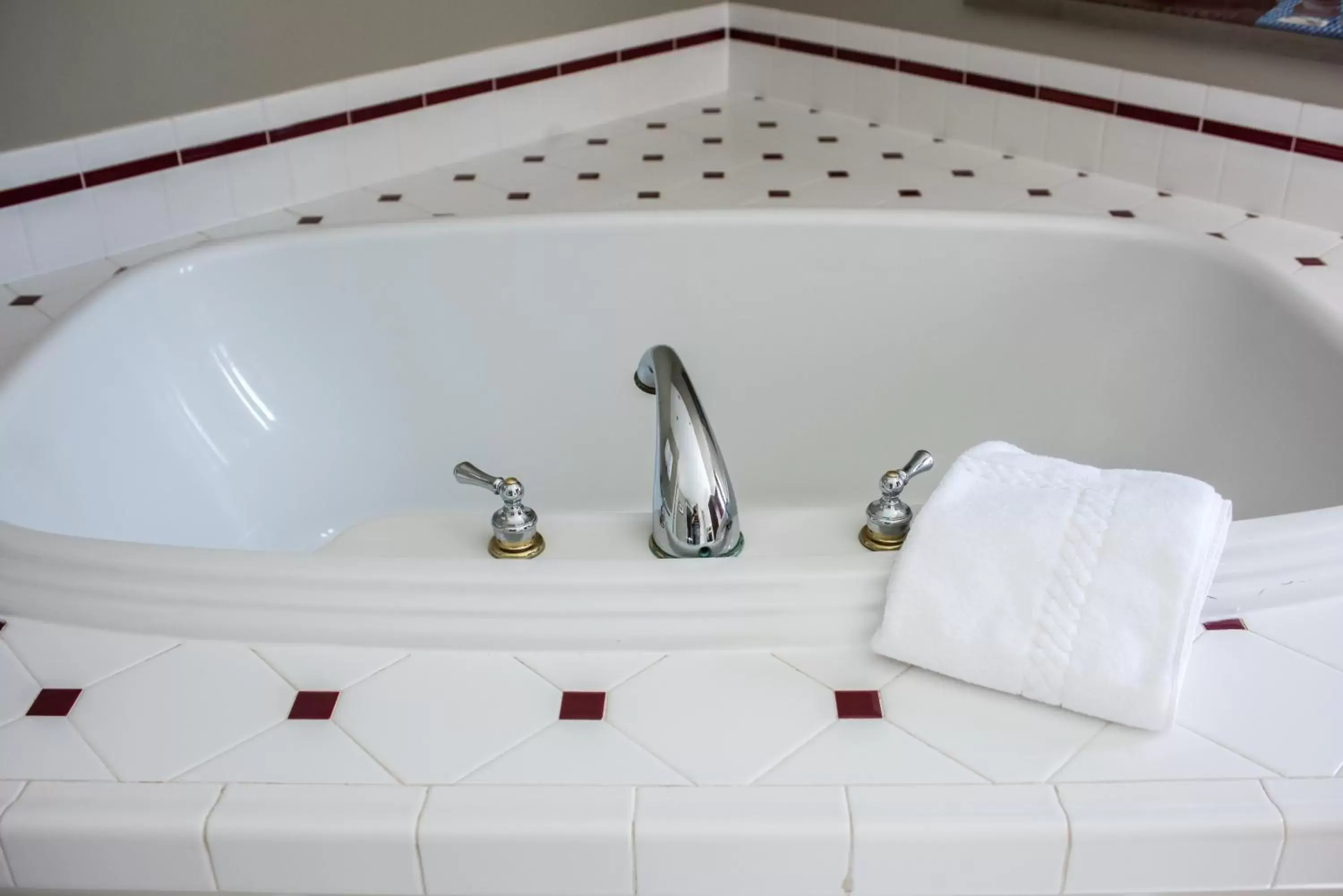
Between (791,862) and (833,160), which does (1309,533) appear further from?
(833,160)

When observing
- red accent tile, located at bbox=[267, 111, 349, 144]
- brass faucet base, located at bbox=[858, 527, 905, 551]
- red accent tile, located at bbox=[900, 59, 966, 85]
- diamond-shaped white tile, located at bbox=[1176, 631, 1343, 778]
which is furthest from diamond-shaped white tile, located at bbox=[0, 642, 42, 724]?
red accent tile, located at bbox=[900, 59, 966, 85]

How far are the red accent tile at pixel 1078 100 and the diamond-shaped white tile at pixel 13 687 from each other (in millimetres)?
2250

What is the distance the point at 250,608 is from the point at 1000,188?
6.08 ft

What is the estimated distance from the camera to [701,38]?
323 cm

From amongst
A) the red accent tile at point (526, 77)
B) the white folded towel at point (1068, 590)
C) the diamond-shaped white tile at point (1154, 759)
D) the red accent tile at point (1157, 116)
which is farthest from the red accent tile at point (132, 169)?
the diamond-shaped white tile at point (1154, 759)

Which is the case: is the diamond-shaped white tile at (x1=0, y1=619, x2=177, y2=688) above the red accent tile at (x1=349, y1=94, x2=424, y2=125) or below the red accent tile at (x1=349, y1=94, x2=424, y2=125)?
below

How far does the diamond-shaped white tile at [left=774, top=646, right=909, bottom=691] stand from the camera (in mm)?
1198

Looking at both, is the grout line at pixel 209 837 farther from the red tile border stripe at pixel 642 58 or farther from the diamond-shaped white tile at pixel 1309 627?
the red tile border stripe at pixel 642 58

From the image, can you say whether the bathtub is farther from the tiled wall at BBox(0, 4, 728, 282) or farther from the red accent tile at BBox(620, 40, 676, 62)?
the red accent tile at BBox(620, 40, 676, 62)

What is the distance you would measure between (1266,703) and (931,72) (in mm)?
2047

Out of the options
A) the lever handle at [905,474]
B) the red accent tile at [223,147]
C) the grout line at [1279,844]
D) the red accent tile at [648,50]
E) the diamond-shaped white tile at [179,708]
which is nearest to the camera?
the grout line at [1279,844]

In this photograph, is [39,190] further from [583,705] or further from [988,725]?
[988,725]

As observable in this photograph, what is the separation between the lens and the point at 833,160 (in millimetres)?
2744

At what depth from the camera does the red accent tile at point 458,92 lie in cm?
274
